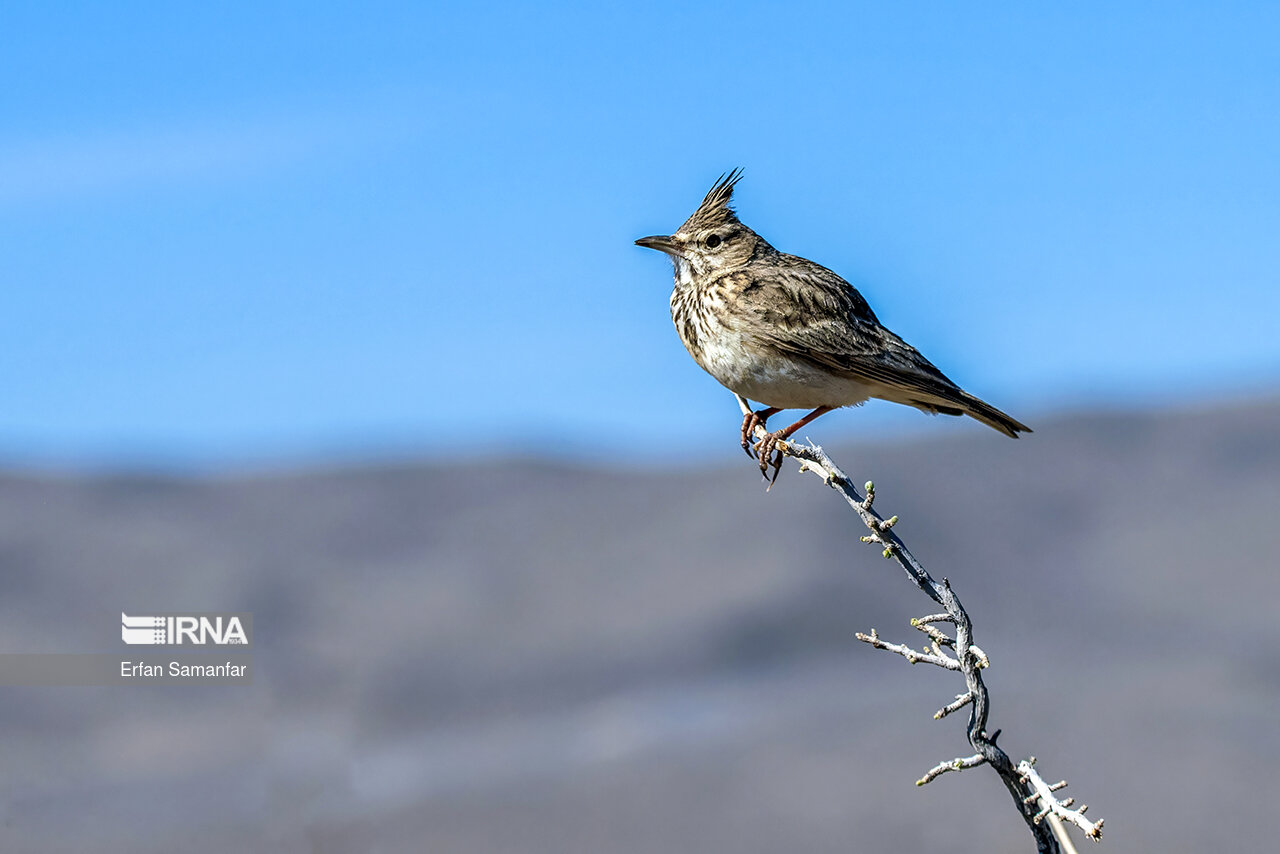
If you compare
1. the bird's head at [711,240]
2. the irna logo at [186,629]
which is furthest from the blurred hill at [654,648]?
the bird's head at [711,240]

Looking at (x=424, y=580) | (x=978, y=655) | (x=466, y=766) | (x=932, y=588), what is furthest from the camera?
(x=424, y=580)

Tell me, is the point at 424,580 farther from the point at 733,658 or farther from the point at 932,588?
the point at 932,588

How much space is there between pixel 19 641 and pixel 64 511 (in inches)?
646

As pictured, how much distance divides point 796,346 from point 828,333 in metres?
0.30

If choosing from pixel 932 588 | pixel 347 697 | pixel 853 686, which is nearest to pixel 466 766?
pixel 347 697

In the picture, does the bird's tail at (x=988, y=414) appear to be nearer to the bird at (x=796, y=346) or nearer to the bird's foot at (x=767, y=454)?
Result: the bird at (x=796, y=346)

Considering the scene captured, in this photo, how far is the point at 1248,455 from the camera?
264 feet

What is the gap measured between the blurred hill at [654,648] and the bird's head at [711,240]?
29.1 m

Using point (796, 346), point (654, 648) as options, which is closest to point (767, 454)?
point (796, 346)

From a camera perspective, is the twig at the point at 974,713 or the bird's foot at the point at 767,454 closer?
the twig at the point at 974,713

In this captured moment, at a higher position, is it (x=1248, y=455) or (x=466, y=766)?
(x=1248, y=455)

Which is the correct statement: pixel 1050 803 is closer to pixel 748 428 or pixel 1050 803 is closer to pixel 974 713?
pixel 974 713

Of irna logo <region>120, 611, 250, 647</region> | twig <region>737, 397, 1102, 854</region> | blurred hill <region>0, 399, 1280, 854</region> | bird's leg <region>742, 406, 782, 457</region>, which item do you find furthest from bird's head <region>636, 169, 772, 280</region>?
irna logo <region>120, 611, 250, 647</region>

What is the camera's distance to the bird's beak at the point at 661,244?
10.0m
